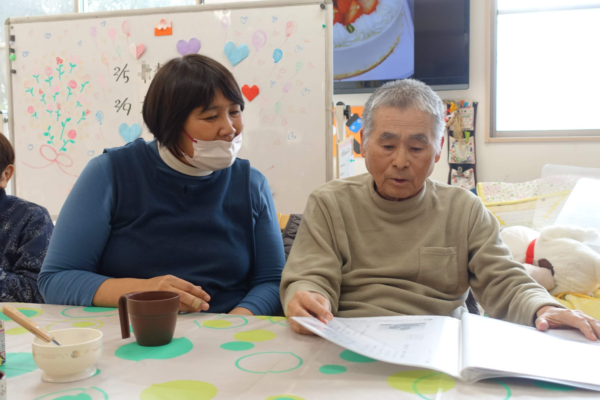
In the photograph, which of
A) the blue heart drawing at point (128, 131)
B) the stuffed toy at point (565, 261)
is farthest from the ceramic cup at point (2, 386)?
the blue heart drawing at point (128, 131)

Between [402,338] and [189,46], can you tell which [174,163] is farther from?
[189,46]

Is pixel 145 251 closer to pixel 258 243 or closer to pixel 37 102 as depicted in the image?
pixel 258 243

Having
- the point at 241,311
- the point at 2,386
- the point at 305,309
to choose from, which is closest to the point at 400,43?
the point at 241,311

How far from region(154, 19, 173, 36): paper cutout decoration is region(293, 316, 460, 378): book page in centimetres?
201

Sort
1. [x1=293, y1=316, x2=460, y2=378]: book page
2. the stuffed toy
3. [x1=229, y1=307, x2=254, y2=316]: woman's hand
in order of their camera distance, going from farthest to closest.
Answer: the stuffed toy < [x1=229, y1=307, x2=254, y2=316]: woman's hand < [x1=293, y1=316, x2=460, y2=378]: book page

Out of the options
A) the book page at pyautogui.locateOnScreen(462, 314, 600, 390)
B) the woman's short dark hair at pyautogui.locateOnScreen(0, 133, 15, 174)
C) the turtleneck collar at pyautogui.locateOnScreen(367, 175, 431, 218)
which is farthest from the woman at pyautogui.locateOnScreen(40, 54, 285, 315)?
the woman's short dark hair at pyautogui.locateOnScreen(0, 133, 15, 174)

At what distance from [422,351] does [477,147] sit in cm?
254

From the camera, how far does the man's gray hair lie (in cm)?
113

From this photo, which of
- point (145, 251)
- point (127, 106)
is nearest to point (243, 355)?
point (145, 251)

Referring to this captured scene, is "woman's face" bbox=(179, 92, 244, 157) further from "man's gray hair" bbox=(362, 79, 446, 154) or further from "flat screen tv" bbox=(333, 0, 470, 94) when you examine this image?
"flat screen tv" bbox=(333, 0, 470, 94)

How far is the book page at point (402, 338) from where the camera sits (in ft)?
2.14

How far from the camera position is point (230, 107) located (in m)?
1.25

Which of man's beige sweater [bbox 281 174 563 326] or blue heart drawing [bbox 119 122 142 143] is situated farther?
blue heart drawing [bbox 119 122 142 143]

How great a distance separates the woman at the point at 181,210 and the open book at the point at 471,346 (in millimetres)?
408
